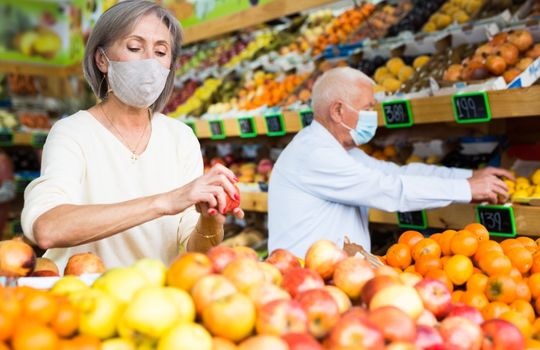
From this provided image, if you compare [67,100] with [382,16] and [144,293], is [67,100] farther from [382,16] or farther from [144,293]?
[144,293]

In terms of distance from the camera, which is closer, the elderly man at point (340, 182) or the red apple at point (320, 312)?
the red apple at point (320, 312)

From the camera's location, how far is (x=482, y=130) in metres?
3.69

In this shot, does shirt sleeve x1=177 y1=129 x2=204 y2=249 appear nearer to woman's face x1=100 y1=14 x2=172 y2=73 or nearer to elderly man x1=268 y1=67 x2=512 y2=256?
woman's face x1=100 y1=14 x2=172 y2=73

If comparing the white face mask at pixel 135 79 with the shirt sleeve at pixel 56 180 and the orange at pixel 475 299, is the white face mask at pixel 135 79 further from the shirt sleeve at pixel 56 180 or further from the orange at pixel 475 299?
the orange at pixel 475 299

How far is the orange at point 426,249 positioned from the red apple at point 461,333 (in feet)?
2.39

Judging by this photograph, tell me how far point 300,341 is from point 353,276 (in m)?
0.34

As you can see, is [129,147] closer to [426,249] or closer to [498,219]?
[426,249]

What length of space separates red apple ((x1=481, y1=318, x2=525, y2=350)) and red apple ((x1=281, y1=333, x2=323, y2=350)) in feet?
1.24

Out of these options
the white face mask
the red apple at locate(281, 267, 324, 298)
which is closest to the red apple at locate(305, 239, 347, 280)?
the red apple at locate(281, 267, 324, 298)

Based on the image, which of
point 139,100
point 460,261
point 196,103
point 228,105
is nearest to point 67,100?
point 196,103

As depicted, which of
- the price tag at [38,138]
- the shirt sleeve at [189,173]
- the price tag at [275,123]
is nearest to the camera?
the shirt sleeve at [189,173]

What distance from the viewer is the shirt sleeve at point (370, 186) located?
279 cm

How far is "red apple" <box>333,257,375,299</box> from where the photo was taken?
130 cm

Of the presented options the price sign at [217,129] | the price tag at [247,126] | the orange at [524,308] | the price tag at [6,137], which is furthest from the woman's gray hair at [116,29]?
the price tag at [6,137]
